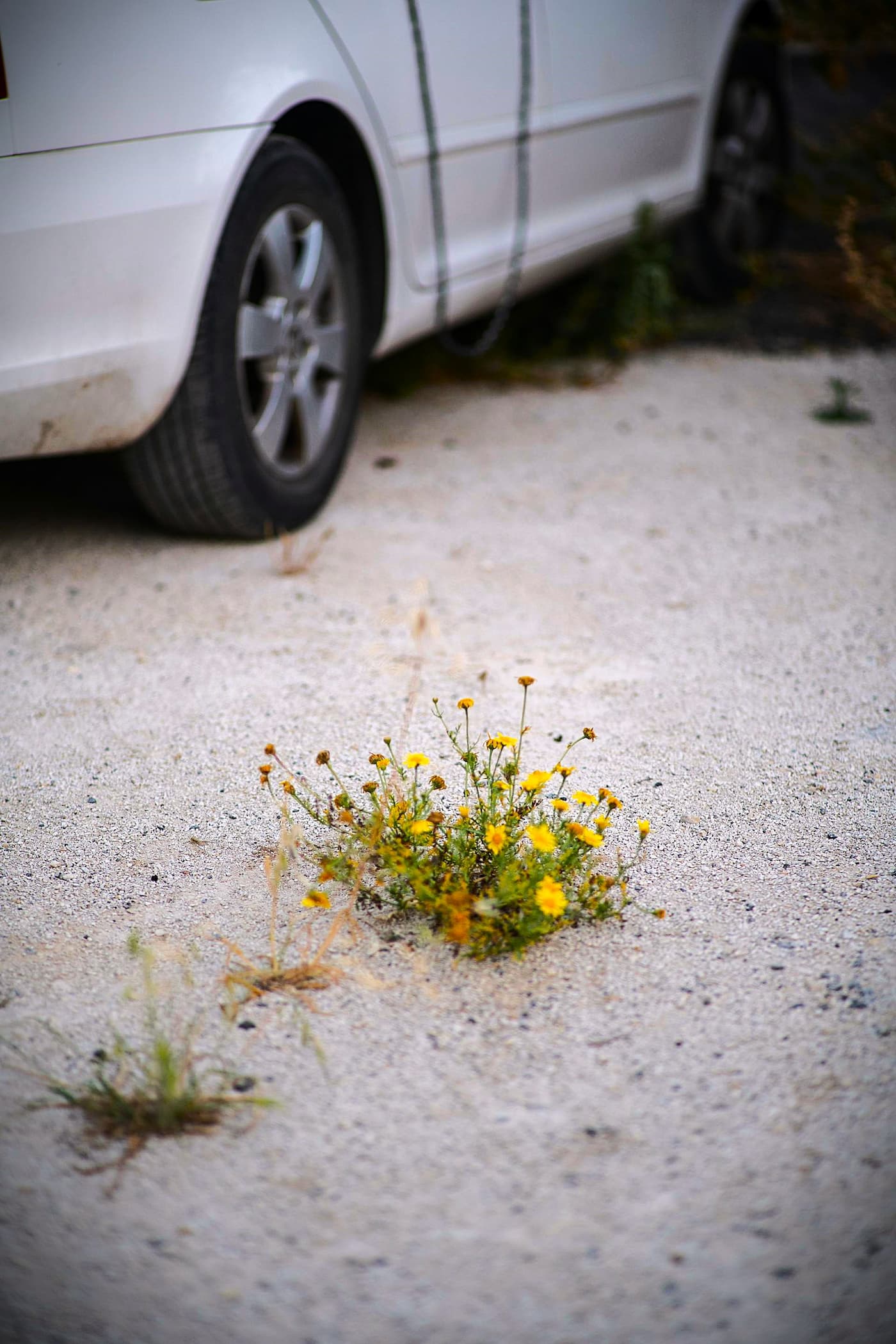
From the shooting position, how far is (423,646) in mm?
2695

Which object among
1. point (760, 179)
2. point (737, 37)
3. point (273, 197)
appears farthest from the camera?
point (760, 179)

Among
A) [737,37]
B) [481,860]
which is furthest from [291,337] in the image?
[737,37]

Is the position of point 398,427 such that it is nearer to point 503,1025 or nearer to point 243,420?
point 243,420

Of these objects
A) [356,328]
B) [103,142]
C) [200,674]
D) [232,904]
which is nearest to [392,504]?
[356,328]

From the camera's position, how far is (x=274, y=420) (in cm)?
301

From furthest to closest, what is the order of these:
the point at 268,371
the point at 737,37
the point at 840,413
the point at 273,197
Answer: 1. the point at 737,37
2. the point at 840,413
3. the point at 268,371
4. the point at 273,197

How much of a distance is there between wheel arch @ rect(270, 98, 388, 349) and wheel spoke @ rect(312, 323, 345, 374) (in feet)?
0.53

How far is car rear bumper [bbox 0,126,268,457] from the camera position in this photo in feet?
7.45

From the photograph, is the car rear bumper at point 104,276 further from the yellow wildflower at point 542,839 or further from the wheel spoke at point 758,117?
the wheel spoke at point 758,117

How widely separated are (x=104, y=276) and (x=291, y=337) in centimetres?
72

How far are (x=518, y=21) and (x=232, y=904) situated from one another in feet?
9.29

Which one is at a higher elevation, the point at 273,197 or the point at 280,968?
the point at 273,197

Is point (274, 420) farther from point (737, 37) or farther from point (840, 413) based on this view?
point (737, 37)

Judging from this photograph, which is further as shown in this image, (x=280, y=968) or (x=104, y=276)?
(x=104, y=276)
